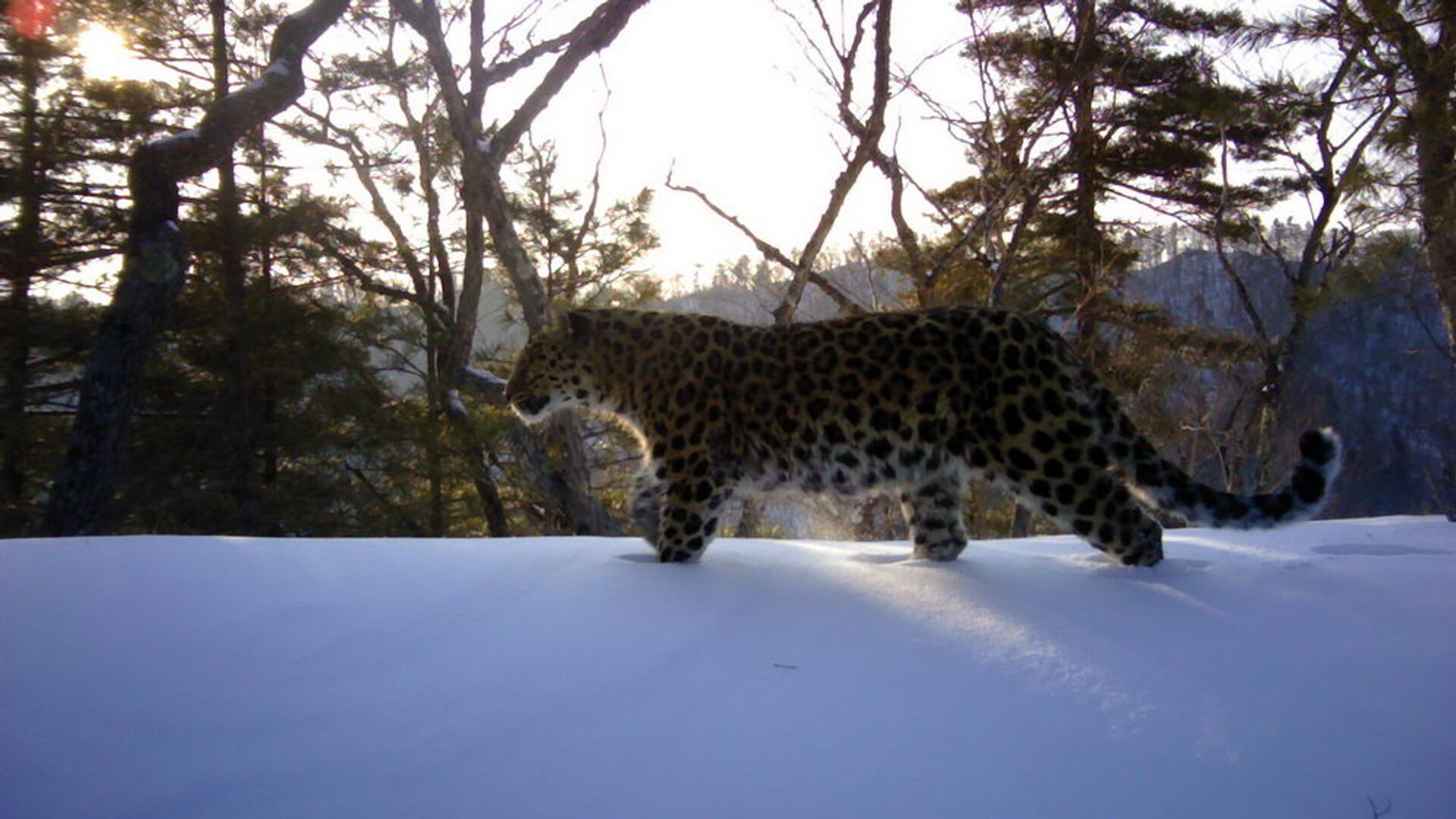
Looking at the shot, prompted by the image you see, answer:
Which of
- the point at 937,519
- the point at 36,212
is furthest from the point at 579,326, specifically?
the point at 36,212

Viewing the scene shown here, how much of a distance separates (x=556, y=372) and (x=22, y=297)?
8.52 m

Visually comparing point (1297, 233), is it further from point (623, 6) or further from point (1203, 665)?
point (1203, 665)

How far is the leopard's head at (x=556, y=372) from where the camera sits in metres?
5.03

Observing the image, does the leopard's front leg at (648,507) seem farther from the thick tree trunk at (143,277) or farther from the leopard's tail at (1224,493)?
the thick tree trunk at (143,277)

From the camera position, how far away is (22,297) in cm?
966

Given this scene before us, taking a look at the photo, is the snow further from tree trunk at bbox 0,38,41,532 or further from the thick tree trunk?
tree trunk at bbox 0,38,41,532

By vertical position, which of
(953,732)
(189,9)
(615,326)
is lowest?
(953,732)

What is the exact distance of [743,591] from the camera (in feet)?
11.2

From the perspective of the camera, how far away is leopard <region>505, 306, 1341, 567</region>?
12.1 ft

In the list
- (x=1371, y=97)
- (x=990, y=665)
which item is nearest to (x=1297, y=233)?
(x=1371, y=97)

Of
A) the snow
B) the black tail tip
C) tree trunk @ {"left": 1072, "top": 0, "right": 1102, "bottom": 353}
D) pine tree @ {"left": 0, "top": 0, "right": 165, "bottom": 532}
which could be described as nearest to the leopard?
the black tail tip

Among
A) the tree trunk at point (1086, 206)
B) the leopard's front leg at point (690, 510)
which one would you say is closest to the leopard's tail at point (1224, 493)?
the leopard's front leg at point (690, 510)

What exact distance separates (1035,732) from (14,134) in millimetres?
12111

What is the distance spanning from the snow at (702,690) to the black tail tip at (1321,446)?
460mm
